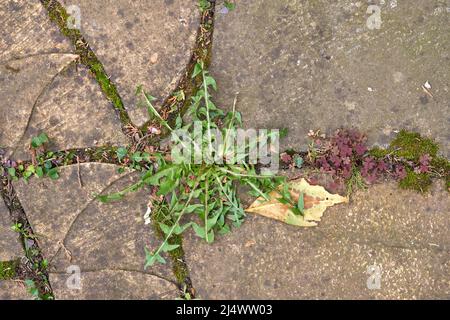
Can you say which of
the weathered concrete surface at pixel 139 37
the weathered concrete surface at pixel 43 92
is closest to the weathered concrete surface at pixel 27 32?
the weathered concrete surface at pixel 43 92

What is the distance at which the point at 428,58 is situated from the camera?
290 centimetres

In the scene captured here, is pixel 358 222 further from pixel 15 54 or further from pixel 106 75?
pixel 15 54

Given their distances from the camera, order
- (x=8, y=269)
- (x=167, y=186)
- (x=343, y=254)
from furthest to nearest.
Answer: (x=8, y=269) → (x=343, y=254) → (x=167, y=186)

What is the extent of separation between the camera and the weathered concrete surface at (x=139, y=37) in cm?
297

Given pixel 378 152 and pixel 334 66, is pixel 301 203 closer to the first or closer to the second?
pixel 378 152

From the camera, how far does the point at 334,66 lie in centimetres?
294

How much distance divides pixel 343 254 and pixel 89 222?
1.53m

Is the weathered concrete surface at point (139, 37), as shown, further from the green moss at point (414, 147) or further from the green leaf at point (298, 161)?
the green moss at point (414, 147)

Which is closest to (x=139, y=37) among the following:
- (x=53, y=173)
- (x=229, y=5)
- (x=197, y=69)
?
(x=197, y=69)

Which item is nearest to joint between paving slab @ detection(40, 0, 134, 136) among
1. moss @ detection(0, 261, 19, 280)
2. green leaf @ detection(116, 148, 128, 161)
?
green leaf @ detection(116, 148, 128, 161)

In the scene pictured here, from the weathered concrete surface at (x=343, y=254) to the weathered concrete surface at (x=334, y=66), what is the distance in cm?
41

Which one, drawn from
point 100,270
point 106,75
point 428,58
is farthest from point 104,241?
point 428,58
